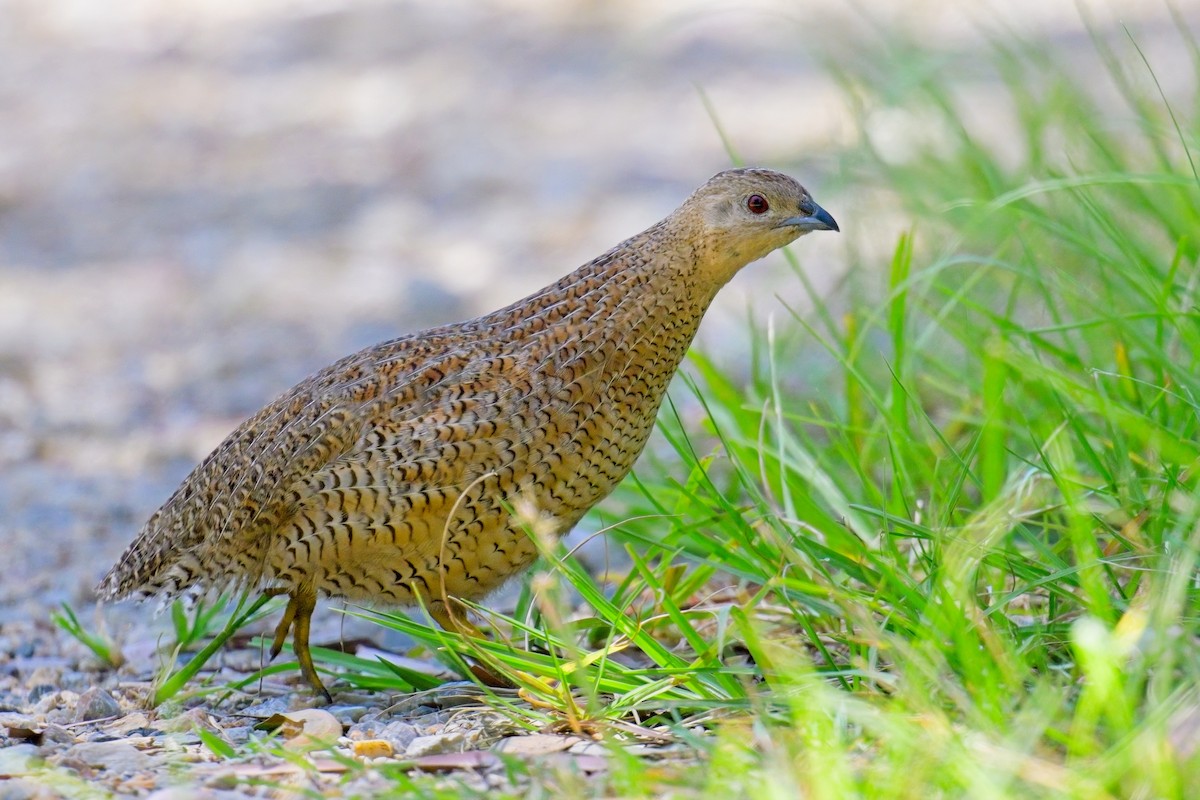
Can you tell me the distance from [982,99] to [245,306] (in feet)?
17.1

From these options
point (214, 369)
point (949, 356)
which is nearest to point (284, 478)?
point (949, 356)

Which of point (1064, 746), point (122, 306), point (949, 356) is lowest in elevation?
point (1064, 746)

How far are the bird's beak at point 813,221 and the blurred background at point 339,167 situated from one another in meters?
0.69

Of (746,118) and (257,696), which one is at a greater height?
(746,118)

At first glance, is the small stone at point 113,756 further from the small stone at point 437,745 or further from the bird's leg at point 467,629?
the bird's leg at point 467,629

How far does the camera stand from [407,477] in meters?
3.91

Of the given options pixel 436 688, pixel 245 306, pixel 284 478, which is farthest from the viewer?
pixel 245 306

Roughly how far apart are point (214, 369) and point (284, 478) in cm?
366

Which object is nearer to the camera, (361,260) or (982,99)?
(361,260)

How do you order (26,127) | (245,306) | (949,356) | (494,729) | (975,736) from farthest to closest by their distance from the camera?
1. (26,127)
2. (245,306)
3. (949,356)
4. (494,729)
5. (975,736)

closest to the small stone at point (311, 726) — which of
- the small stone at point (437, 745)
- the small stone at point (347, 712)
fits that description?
the small stone at point (347, 712)

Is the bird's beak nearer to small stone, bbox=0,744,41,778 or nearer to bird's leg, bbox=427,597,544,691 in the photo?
bird's leg, bbox=427,597,544,691

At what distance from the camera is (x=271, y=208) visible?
9.98 metres

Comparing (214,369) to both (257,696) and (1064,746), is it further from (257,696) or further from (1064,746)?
(1064,746)
